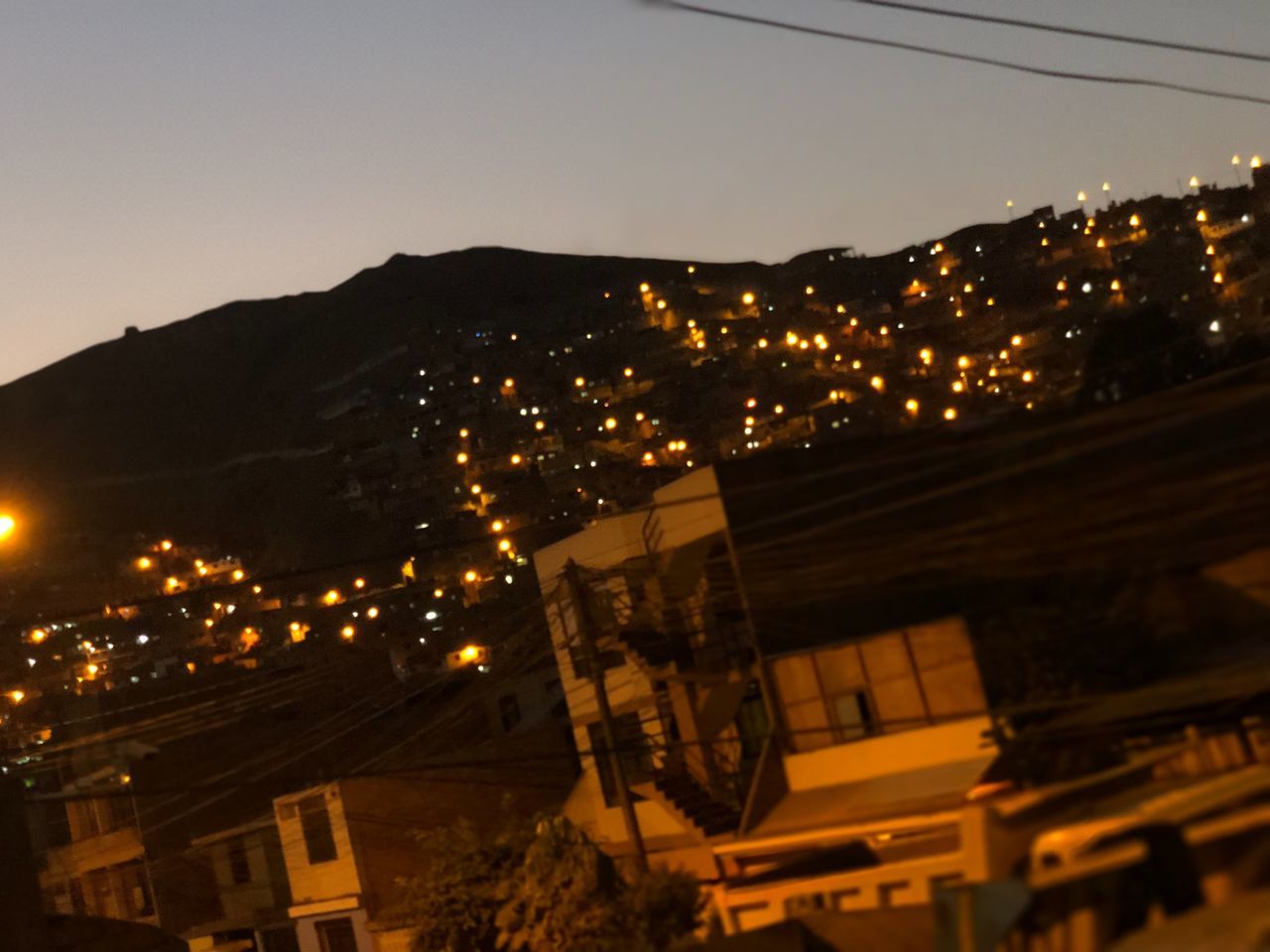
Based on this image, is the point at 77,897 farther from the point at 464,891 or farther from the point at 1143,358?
the point at 1143,358

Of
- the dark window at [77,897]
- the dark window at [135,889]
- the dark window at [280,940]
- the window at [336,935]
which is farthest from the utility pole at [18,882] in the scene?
the dark window at [77,897]

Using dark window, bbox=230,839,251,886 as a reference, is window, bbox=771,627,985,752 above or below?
above

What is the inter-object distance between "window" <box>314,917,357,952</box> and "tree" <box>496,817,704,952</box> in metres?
7.21

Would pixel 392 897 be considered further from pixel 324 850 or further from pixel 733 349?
pixel 733 349

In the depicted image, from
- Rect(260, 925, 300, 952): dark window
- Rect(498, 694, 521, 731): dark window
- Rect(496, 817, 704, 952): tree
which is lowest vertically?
Rect(260, 925, 300, 952): dark window

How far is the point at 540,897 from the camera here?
60.6 feet

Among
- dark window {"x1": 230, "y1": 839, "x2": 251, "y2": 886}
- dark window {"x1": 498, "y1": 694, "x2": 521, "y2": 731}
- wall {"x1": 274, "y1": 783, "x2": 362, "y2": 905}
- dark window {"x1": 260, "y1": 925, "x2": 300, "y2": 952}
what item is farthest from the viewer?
dark window {"x1": 498, "y1": 694, "x2": 521, "y2": 731}

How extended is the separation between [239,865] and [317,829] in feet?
17.1

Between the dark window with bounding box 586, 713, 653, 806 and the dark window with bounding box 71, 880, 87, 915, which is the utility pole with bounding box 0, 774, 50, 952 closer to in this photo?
the dark window with bounding box 586, 713, 653, 806

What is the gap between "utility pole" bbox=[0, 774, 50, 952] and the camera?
1750 centimetres

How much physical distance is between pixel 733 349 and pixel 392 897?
81.8m

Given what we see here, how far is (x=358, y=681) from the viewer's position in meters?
38.7

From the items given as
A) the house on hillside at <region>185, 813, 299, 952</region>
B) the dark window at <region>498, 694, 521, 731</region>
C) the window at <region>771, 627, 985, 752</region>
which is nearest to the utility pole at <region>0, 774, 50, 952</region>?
the window at <region>771, 627, 985, 752</region>

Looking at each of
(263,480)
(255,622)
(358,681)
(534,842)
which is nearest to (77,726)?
(358,681)
